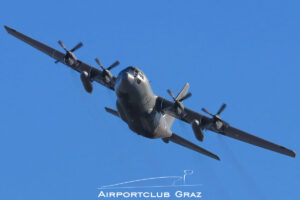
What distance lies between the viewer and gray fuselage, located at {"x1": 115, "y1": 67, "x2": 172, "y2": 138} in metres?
28.5

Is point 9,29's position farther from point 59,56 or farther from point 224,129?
point 224,129

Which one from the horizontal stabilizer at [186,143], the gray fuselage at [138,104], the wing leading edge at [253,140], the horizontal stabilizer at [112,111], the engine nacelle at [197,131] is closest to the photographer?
the gray fuselage at [138,104]

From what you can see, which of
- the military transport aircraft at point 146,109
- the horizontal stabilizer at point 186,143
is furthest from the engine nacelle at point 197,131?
the horizontal stabilizer at point 186,143

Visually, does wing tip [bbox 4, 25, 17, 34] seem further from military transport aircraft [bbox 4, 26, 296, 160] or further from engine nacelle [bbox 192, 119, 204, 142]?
engine nacelle [bbox 192, 119, 204, 142]

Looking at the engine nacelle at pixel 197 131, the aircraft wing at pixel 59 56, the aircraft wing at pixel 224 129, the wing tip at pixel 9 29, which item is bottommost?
the engine nacelle at pixel 197 131

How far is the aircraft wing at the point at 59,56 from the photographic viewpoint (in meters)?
33.5

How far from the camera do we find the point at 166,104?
3127 centimetres

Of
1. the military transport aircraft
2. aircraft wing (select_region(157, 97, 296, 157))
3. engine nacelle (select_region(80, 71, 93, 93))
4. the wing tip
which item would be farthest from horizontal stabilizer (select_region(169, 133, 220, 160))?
the wing tip

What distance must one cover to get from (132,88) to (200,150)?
7.73m

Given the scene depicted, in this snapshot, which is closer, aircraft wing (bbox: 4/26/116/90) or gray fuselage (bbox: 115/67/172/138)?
gray fuselage (bbox: 115/67/172/138)

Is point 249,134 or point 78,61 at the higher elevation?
point 78,61

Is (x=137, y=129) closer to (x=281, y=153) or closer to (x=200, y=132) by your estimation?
(x=200, y=132)

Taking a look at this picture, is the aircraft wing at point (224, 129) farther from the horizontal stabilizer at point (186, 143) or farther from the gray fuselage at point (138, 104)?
the horizontal stabilizer at point (186, 143)

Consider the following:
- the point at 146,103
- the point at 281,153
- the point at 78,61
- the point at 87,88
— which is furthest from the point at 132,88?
the point at 281,153
